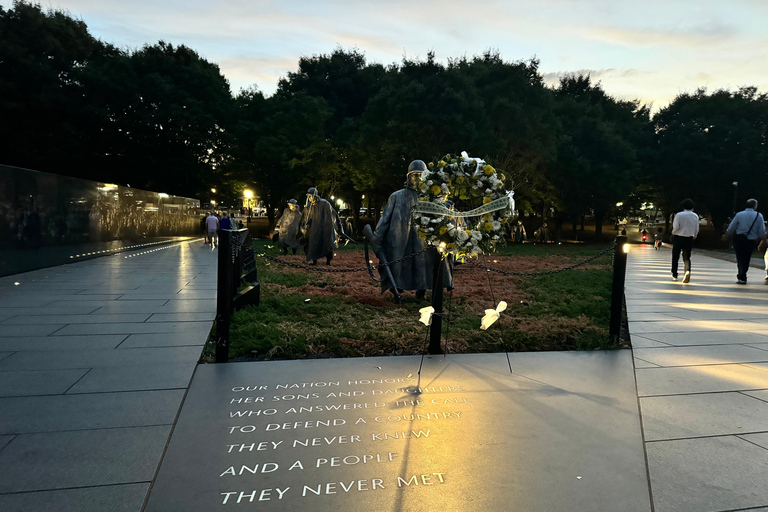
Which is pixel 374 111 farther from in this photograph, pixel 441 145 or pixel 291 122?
pixel 291 122

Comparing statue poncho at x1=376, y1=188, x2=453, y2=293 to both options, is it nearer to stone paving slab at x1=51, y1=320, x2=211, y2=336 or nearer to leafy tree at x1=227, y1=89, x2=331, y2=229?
stone paving slab at x1=51, y1=320, x2=211, y2=336

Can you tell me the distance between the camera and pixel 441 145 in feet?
88.6

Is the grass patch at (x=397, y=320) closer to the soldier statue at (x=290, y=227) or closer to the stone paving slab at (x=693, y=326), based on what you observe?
the stone paving slab at (x=693, y=326)

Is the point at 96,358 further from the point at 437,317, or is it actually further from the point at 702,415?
the point at 702,415

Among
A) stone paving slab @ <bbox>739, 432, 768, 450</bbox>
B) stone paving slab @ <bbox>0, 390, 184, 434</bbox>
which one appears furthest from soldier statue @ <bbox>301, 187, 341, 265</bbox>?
stone paving slab @ <bbox>739, 432, 768, 450</bbox>

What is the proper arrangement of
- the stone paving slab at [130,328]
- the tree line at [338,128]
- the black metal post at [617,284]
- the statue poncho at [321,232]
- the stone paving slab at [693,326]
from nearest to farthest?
the black metal post at [617,284] → the stone paving slab at [130,328] → the stone paving slab at [693,326] → the statue poncho at [321,232] → the tree line at [338,128]

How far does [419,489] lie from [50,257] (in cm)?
1442

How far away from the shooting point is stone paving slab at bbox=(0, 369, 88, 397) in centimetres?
412

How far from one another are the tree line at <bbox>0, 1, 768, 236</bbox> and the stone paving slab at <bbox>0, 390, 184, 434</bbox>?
23.7 m

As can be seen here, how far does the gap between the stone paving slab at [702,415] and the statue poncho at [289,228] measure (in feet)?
47.6

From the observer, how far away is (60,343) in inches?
220

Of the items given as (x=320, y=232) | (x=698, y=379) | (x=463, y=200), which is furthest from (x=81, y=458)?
(x=320, y=232)

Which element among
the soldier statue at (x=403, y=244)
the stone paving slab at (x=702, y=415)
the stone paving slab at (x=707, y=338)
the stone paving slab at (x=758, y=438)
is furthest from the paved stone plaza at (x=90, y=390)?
the stone paving slab at (x=707, y=338)

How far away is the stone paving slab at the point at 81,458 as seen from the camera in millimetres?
2822
